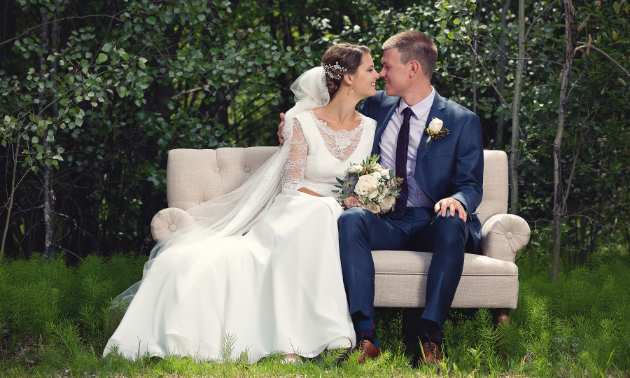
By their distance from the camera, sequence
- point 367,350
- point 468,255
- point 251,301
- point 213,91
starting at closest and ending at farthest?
point 367,350 < point 251,301 < point 468,255 < point 213,91

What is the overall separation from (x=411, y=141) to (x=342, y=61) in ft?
1.99

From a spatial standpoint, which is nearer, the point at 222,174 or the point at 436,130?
the point at 436,130

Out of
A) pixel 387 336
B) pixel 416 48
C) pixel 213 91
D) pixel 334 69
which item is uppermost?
pixel 416 48

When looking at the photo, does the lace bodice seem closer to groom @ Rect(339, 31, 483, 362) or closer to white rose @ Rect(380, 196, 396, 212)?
groom @ Rect(339, 31, 483, 362)

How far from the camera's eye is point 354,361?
2318mm

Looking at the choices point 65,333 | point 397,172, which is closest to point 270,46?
point 397,172

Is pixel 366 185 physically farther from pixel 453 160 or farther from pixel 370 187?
pixel 453 160

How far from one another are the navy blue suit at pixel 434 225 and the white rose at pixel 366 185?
9 cm

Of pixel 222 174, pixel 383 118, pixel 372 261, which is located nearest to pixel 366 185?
pixel 372 261

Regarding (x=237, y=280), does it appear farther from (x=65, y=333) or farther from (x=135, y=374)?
(x=65, y=333)

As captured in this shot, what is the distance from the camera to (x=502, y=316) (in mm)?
2818

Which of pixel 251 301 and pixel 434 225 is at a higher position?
pixel 434 225

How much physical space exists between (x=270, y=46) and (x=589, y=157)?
2628 millimetres

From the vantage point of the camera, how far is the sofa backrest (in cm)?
337
